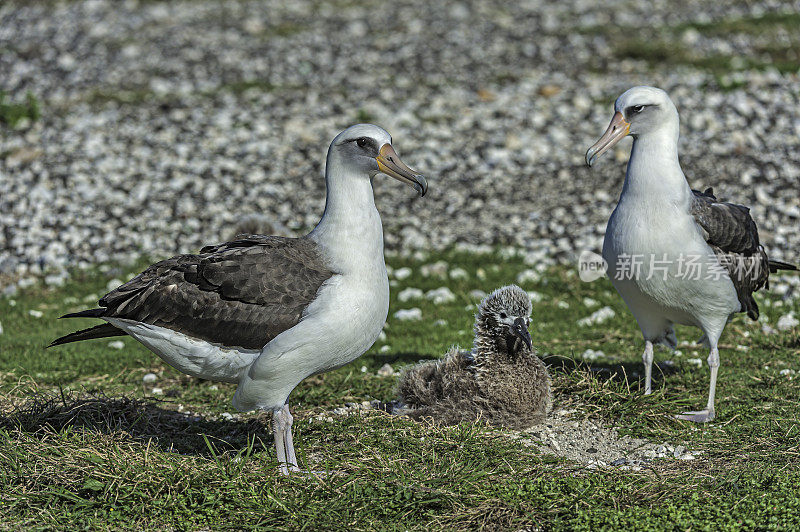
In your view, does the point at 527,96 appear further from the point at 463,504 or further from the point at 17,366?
the point at 463,504

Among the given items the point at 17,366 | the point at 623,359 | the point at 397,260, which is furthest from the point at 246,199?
the point at 623,359

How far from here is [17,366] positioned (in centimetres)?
868

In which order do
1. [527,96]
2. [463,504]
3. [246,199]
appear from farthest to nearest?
[527,96] → [246,199] → [463,504]

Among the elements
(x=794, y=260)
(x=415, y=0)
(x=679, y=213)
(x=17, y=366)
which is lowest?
(x=17, y=366)

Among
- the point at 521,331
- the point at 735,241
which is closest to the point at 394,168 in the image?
the point at 521,331

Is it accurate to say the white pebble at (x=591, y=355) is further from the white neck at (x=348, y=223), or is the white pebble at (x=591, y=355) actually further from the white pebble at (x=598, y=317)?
the white neck at (x=348, y=223)

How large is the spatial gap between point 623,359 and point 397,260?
3.85 m

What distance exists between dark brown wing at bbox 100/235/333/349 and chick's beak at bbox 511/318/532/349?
5.29ft

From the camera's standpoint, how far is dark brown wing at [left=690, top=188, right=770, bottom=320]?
7387 millimetres

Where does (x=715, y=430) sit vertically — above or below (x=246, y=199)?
below

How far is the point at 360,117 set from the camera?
16281 millimetres

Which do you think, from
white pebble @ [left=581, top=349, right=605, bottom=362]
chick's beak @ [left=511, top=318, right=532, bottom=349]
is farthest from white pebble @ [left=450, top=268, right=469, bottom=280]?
chick's beak @ [left=511, top=318, right=532, bottom=349]

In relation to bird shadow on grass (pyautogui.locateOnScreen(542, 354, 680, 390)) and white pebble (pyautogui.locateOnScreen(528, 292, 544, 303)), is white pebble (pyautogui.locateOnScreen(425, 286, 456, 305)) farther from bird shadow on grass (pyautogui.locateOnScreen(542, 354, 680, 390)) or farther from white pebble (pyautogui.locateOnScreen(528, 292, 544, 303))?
bird shadow on grass (pyautogui.locateOnScreen(542, 354, 680, 390))

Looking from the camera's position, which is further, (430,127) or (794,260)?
(430,127)
